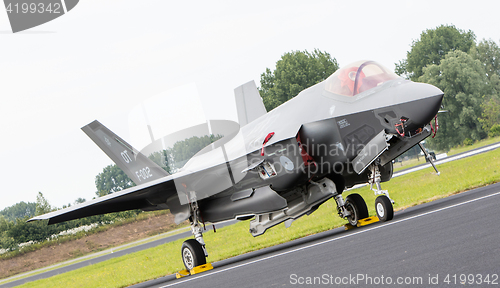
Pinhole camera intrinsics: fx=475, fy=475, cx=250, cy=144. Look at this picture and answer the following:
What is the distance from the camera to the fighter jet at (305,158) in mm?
9578

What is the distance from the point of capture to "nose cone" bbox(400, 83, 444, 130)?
8945mm

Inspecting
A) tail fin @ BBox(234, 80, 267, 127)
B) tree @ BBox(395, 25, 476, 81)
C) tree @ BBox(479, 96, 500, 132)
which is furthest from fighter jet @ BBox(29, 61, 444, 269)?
tree @ BBox(395, 25, 476, 81)

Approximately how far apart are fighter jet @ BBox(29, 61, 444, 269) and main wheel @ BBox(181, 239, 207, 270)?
3 centimetres

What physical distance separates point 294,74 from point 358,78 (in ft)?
152

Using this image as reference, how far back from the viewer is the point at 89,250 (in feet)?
126

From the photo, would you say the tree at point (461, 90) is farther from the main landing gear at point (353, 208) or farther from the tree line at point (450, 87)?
the main landing gear at point (353, 208)

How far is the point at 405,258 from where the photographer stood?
6016 mm

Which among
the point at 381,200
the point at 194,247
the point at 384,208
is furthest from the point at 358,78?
the point at 194,247

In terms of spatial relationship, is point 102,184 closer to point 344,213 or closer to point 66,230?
point 66,230

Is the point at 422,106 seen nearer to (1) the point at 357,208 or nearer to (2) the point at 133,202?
(1) the point at 357,208

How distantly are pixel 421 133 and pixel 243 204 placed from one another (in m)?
4.38

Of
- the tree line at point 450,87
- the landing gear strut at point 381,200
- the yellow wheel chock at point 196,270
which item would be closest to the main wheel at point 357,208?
the landing gear strut at point 381,200

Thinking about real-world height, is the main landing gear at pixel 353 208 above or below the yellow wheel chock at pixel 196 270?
above

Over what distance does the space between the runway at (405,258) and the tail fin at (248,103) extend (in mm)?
6029
